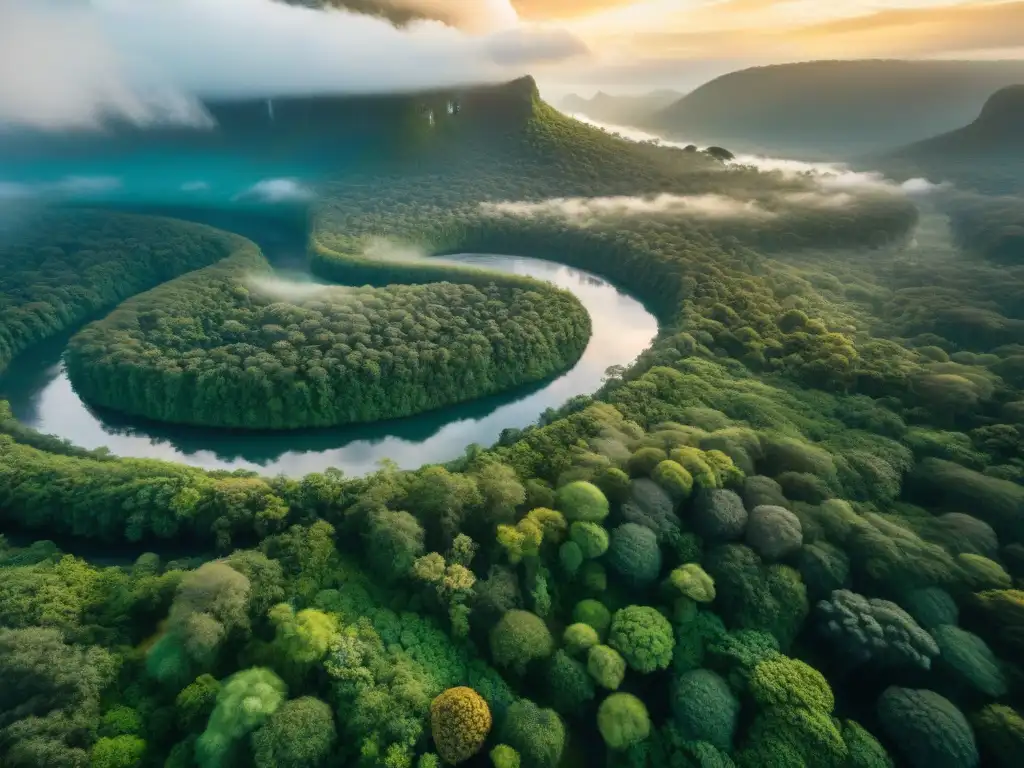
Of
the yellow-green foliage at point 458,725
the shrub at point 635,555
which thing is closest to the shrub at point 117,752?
the yellow-green foliage at point 458,725

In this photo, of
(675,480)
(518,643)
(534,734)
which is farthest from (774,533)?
(534,734)

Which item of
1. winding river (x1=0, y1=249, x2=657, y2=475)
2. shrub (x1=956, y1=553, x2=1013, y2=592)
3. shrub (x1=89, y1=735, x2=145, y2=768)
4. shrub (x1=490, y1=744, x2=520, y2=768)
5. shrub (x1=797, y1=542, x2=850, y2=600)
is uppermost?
shrub (x1=956, y1=553, x2=1013, y2=592)

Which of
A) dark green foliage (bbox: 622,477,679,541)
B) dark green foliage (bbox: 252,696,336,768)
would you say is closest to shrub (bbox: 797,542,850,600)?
dark green foliage (bbox: 622,477,679,541)

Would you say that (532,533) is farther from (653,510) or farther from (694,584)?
(694,584)

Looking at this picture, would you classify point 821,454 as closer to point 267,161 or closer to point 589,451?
point 589,451

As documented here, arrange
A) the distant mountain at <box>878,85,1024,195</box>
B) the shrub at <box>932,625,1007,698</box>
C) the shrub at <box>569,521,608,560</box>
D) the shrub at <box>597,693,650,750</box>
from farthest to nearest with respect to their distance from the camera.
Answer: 1. the distant mountain at <box>878,85,1024,195</box>
2. the shrub at <box>569,521,608,560</box>
3. the shrub at <box>932,625,1007,698</box>
4. the shrub at <box>597,693,650,750</box>

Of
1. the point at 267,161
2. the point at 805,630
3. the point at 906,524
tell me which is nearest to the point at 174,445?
the point at 805,630

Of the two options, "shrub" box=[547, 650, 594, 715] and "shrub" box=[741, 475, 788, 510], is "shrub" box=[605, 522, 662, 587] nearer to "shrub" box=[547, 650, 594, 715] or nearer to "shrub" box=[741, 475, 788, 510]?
"shrub" box=[547, 650, 594, 715]

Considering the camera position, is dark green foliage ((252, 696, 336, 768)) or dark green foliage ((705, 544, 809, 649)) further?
dark green foliage ((705, 544, 809, 649))
